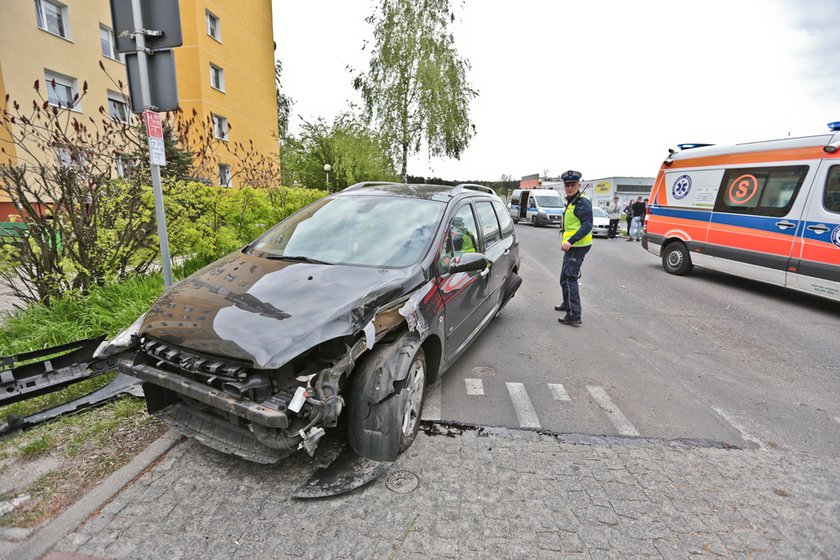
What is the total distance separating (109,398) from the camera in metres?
3.06

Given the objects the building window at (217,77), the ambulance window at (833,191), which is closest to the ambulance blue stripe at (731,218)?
the ambulance window at (833,191)

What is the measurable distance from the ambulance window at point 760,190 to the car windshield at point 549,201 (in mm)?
14803

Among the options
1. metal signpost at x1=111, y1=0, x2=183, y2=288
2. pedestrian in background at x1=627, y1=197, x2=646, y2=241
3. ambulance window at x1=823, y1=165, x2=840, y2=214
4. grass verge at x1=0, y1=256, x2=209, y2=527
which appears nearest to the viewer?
grass verge at x1=0, y1=256, x2=209, y2=527

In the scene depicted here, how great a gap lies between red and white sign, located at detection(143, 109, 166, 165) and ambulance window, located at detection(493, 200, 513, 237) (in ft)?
11.3

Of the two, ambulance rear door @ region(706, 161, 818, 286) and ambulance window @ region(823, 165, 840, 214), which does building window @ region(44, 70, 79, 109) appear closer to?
ambulance rear door @ region(706, 161, 818, 286)

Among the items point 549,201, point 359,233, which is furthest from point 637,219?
point 359,233

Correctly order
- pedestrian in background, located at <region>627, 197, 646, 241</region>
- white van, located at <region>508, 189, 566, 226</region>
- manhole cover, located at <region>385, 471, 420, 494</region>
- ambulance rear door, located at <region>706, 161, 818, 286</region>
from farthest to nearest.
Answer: white van, located at <region>508, 189, 566, 226</region>
pedestrian in background, located at <region>627, 197, 646, 241</region>
ambulance rear door, located at <region>706, 161, 818, 286</region>
manhole cover, located at <region>385, 471, 420, 494</region>

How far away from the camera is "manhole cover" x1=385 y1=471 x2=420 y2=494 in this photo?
2.39 metres

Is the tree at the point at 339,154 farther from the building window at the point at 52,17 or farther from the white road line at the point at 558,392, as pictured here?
the white road line at the point at 558,392

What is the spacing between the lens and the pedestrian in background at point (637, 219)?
655 inches

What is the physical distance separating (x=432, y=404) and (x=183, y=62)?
68.2ft

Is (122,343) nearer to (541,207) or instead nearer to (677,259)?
(677,259)

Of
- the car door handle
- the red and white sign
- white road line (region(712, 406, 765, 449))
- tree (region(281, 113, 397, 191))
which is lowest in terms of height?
white road line (region(712, 406, 765, 449))


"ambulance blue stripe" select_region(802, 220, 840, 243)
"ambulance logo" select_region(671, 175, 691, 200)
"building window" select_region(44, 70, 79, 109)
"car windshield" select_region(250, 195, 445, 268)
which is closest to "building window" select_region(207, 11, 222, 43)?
"building window" select_region(44, 70, 79, 109)
